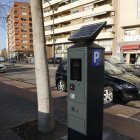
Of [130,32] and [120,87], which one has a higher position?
[130,32]

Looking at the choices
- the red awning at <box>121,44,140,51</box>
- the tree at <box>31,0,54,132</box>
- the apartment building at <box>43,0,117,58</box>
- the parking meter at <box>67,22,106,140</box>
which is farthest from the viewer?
the apartment building at <box>43,0,117,58</box>

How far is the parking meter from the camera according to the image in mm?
3734

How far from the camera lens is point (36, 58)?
5121 mm

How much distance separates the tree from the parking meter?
47.2 inches

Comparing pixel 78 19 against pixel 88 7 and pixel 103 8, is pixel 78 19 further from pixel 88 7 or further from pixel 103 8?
pixel 103 8

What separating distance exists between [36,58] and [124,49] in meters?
34.6

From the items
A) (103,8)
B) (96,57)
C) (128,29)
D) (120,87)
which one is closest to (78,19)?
(103,8)

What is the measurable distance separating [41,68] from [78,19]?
152ft

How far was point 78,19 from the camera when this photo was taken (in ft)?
165

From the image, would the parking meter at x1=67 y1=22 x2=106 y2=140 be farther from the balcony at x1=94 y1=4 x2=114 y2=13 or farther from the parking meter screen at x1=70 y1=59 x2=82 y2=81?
the balcony at x1=94 y1=4 x2=114 y2=13

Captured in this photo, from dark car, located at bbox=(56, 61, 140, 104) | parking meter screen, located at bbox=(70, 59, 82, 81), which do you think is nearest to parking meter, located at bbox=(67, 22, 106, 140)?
parking meter screen, located at bbox=(70, 59, 82, 81)

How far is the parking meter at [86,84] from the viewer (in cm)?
373

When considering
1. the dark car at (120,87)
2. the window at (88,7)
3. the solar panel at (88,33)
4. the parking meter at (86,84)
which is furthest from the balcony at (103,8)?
the parking meter at (86,84)

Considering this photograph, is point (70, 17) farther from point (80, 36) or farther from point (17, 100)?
point (80, 36)
